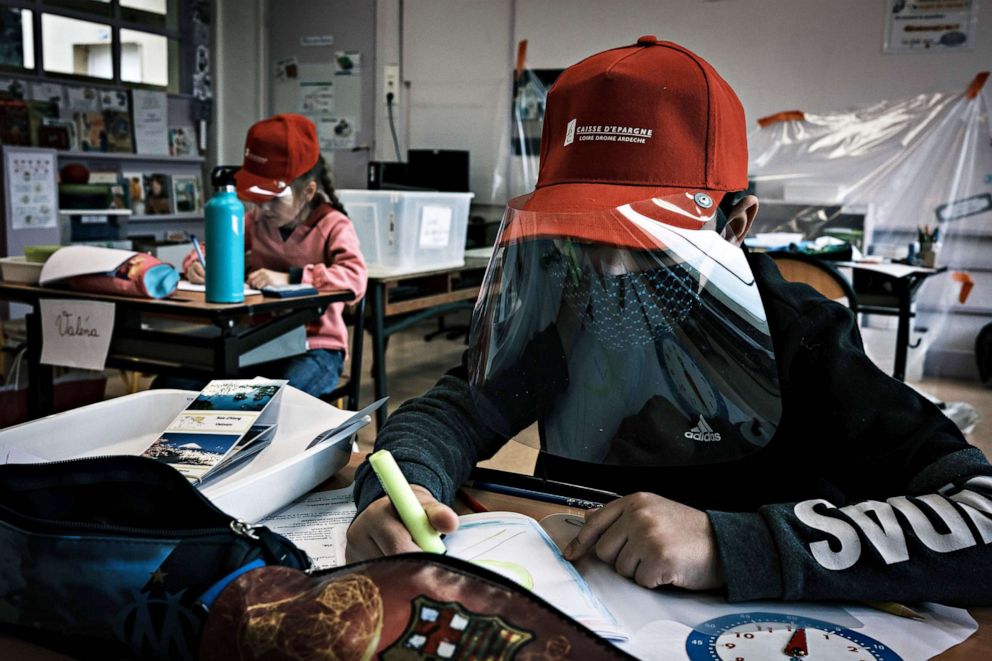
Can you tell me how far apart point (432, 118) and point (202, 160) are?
1602 millimetres

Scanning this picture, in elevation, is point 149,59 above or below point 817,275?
above

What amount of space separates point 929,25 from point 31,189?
4317 mm

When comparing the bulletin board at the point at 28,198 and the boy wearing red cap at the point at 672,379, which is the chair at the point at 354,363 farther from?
the bulletin board at the point at 28,198

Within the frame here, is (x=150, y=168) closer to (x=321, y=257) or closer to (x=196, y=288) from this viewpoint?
(x=321, y=257)

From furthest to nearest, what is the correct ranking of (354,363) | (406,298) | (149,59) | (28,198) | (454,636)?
(149,59), (28,198), (406,298), (354,363), (454,636)

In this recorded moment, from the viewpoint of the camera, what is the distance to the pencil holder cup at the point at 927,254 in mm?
3598

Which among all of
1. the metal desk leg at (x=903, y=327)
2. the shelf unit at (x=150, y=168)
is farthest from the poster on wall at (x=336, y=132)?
the metal desk leg at (x=903, y=327)

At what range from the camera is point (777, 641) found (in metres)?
0.56

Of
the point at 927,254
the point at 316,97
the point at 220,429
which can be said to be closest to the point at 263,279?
the point at 220,429

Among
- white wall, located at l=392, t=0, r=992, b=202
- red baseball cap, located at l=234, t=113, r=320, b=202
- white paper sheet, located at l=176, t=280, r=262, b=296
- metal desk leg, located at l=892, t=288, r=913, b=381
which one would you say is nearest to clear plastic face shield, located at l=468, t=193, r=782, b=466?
white paper sheet, located at l=176, t=280, r=262, b=296

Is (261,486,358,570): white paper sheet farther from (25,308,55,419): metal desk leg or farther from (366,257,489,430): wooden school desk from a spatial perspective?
(366,257,489,430): wooden school desk

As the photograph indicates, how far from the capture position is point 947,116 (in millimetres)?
4242

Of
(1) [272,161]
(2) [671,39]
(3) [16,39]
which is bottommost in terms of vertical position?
(1) [272,161]

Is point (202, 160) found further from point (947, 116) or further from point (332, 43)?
point (947, 116)
